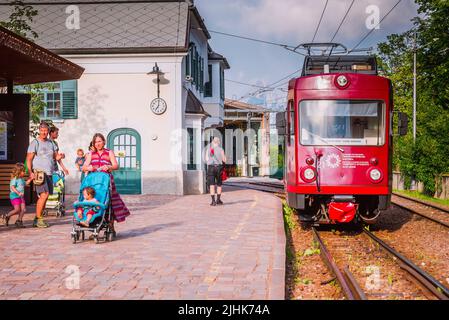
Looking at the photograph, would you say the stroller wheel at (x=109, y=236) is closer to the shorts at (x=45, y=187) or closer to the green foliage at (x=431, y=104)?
the shorts at (x=45, y=187)

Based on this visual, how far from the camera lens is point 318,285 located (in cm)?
769

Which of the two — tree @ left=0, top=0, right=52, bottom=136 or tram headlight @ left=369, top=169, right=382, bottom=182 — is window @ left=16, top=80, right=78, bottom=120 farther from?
tram headlight @ left=369, top=169, right=382, bottom=182

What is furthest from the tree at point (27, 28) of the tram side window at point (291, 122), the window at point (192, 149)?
the tram side window at point (291, 122)

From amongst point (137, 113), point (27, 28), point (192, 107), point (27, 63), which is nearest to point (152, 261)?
point (27, 63)

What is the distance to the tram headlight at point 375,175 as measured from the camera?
1219 cm

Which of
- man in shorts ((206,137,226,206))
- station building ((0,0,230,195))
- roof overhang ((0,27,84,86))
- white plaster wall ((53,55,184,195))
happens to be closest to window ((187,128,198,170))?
station building ((0,0,230,195))

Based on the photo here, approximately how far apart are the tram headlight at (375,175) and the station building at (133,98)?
12.0 m

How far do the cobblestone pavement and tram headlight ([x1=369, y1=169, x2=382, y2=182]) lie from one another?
1962 mm

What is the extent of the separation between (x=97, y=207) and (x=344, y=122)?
5098 mm

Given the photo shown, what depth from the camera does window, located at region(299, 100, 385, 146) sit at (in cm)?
1237

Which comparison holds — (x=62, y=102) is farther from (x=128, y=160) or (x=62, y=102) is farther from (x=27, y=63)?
(x=27, y=63)

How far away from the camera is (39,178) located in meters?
11.9
